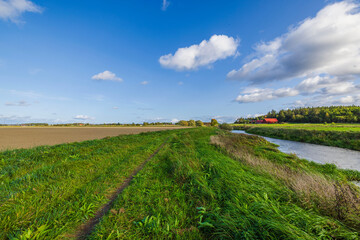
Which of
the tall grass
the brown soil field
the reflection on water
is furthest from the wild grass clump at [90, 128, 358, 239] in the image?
the brown soil field

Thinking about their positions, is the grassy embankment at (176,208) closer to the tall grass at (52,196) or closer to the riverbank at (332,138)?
the tall grass at (52,196)

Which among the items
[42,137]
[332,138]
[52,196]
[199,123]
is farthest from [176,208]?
[199,123]

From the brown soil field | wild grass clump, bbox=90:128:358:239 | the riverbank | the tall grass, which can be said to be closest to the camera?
wild grass clump, bbox=90:128:358:239

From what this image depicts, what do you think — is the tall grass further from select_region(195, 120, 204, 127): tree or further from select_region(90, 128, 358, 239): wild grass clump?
select_region(195, 120, 204, 127): tree

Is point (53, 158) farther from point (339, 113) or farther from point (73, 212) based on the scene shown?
point (339, 113)

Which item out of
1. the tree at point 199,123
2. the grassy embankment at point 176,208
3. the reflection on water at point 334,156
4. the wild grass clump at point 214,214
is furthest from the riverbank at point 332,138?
the tree at point 199,123

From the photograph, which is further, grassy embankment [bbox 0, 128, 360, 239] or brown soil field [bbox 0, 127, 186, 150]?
brown soil field [bbox 0, 127, 186, 150]

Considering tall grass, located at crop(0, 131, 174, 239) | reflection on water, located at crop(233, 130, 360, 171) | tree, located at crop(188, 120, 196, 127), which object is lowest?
reflection on water, located at crop(233, 130, 360, 171)

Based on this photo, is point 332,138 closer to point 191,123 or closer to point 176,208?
point 176,208

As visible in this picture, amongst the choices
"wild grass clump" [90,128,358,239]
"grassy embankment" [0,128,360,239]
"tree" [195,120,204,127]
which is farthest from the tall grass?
"tree" [195,120,204,127]

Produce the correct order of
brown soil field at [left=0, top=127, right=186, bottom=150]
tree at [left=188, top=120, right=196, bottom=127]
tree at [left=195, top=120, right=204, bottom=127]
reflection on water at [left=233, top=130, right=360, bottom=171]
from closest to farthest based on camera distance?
reflection on water at [left=233, top=130, right=360, bottom=171] < brown soil field at [left=0, top=127, right=186, bottom=150] < tree at [left=195, top=120, right=204, bottom=127] < tree at [left=188, top=120, right=196, bottom=127]

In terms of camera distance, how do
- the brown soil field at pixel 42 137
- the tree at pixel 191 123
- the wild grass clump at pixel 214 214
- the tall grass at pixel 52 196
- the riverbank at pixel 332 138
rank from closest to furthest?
the wild grass clump at pixel 214 214 → the tall grass at pixel 52 196 → the brown soil field at pixel 42 137 → the riverbank at pixel 332 138 → the tree at pixel 191 123

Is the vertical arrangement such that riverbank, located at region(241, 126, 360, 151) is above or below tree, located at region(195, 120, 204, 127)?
below

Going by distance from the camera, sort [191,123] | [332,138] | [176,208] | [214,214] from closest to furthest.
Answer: [214,214]
[176,208]
[332,138]
[191,123]
